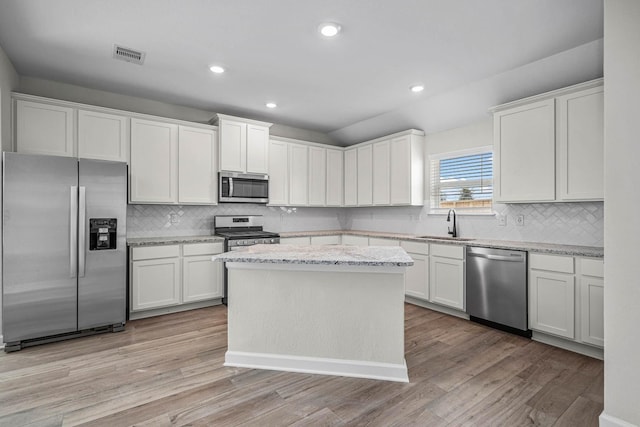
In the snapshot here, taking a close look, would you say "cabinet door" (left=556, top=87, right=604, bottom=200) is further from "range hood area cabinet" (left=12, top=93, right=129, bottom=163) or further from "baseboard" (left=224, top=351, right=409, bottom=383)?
"range hood area cabinet" (left=12, top=93, right=129, bottom=163)

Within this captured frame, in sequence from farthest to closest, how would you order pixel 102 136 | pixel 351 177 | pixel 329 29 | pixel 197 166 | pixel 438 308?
pixel 351 177 → pixel 197 166 → pixel 438 308 → pixel 102 136 → pixel 329 29

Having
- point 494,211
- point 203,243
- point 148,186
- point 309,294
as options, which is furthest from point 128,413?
point 494,211

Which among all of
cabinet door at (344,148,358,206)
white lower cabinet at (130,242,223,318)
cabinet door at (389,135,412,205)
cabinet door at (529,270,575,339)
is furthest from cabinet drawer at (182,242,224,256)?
cabinet door at (529,270,575,339)

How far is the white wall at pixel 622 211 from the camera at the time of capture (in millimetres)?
1728

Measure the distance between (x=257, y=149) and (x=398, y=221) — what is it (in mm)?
2565

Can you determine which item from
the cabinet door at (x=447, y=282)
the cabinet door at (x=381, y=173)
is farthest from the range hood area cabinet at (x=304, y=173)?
the cabinet door at (x=447, y=282)

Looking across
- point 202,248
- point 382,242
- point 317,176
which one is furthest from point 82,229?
point 382,242

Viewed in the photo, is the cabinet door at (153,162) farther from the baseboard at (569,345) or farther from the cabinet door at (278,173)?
the baseboard at (569,345)

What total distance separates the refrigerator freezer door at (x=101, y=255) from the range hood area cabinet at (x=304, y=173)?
86.0 inches

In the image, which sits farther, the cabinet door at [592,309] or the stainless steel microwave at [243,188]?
the stainless steel microwave at [243,188]

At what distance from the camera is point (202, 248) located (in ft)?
13.7

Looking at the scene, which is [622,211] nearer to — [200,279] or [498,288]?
[498,288]

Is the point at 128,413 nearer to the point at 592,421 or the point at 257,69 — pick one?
the point at 592,421

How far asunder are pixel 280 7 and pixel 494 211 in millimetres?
3400
